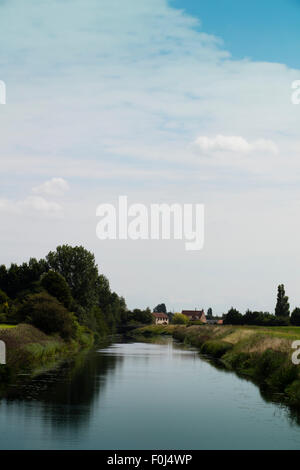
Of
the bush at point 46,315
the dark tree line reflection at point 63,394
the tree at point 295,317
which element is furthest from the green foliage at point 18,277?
the dark tree line reflection at point 63,394

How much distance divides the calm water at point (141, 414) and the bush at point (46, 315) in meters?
17.3

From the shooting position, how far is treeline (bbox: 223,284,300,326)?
319ft

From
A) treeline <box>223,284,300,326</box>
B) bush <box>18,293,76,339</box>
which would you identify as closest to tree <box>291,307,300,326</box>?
treeline <box>223,284,300,326</box>

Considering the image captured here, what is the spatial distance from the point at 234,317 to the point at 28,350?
8169 cm

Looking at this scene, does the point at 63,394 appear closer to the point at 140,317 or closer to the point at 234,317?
the point at 234,317

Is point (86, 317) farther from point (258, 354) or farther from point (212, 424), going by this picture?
point (212, 424)

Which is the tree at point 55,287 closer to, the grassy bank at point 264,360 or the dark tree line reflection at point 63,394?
the grassy bank at point 264,360

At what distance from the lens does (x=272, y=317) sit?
101938mm

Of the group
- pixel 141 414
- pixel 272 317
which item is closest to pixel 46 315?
pixel 141 414

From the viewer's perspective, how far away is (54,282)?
71.4m

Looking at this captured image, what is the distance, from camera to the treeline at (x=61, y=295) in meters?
58.0

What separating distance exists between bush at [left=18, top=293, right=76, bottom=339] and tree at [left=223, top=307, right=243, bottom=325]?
62.1 meters
